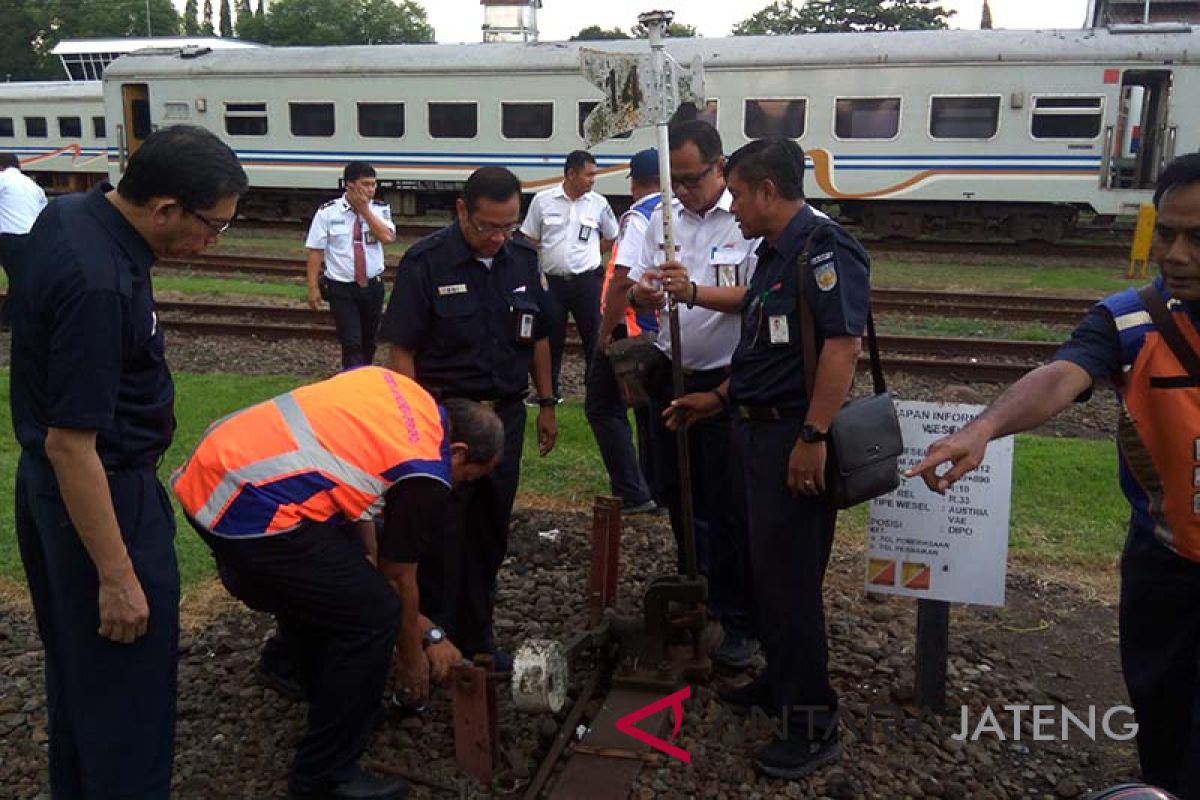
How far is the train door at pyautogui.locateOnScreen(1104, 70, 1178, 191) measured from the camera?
16.7m

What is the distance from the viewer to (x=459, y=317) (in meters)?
4.06

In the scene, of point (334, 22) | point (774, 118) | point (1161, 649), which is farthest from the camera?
point (334, 22)

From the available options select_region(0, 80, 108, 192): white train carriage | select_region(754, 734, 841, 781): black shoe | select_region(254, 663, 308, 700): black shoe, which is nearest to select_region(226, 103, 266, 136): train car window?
select_region(0, 80, 108, 192): white train carriage

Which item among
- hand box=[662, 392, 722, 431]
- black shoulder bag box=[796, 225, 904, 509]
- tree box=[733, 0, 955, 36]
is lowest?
hand box=[662, 392, 722, 431]

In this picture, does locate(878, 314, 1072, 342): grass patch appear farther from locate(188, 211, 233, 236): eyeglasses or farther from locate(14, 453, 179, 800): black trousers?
locate(14, 453, 179, 800): black trousers

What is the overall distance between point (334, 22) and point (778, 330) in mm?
63898

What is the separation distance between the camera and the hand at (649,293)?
4.28m

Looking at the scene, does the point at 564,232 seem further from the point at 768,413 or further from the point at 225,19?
the point at 225,19

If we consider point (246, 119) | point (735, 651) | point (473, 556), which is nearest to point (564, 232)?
Result: point (473, 556)

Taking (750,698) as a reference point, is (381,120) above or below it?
above

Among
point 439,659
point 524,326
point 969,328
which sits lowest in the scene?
point 969,328

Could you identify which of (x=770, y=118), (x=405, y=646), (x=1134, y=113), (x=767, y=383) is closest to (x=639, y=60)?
(x=767, y=383)

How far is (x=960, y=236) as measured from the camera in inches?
730

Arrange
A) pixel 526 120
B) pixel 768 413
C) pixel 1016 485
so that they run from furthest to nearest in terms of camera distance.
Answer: pixel 526 120 → pixel 1016 485 → pixel 768 413
